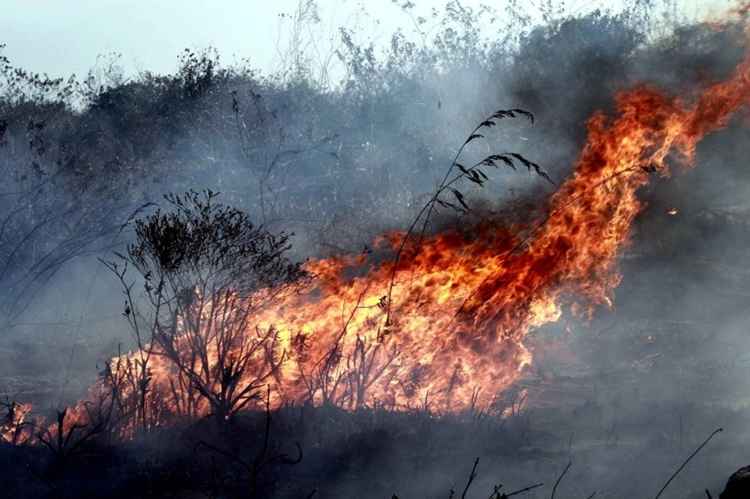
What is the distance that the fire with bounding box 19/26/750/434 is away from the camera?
9328mm

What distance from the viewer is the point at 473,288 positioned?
31.1 ft

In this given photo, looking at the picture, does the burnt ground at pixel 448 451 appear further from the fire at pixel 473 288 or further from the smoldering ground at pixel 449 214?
the fire at pixel 473 288

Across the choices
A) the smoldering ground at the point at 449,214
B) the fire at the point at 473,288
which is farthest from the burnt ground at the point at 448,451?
the fire at the point at 473,288

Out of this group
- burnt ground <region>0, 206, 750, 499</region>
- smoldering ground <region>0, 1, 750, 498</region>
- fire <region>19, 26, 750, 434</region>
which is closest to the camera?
burnt ground <region>0, 206, 750, 499</region>

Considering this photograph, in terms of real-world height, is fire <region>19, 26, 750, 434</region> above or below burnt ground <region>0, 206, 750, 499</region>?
above

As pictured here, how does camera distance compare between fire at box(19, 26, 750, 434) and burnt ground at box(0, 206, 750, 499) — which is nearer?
burnt ground at box(0, 206, 750, 499)

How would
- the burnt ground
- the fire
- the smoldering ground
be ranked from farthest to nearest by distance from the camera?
the fire
the smoldering ground
the burnt ground

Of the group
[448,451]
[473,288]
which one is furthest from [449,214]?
[448,451]

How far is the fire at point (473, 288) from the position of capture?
9.33 m

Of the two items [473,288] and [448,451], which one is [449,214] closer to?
[473,288]

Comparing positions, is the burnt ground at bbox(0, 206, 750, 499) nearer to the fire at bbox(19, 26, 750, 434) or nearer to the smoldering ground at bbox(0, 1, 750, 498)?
the smoldering ground at bbox(0, 1, 750, 498)

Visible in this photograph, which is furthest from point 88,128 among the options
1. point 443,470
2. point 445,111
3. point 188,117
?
point 443,470

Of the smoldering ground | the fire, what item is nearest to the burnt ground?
the smoldering ground

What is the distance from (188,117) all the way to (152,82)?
3553 millimetres
